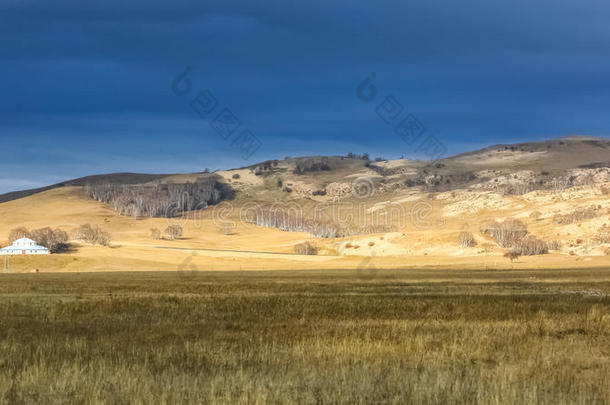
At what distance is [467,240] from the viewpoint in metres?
136

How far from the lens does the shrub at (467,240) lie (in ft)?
443

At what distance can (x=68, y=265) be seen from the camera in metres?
106

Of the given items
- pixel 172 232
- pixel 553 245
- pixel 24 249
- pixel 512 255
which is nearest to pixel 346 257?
pixel 512 255

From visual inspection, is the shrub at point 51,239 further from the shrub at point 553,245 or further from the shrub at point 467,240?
the shrub at point 553,245

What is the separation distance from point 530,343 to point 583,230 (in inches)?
4796

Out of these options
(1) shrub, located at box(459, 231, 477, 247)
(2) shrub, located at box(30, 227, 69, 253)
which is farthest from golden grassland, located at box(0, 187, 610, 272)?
(2) shrub, located at box(30, 227, 69, 253)

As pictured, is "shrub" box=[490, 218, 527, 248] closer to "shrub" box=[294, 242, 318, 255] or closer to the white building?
"shrub" box=[294, 242, 318, 255]

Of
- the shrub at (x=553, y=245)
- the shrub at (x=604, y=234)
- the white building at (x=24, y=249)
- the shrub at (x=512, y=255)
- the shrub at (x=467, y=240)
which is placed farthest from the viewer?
the shrub at (x=467, y=240)

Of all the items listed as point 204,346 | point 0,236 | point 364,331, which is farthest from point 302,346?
point 0,236

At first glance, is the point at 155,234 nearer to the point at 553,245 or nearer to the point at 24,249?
the point at 24,249

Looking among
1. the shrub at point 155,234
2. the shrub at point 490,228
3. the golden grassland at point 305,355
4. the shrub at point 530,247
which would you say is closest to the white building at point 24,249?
the shrub at point 155,234

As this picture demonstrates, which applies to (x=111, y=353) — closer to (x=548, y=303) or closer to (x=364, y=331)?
(x=364, y=331)

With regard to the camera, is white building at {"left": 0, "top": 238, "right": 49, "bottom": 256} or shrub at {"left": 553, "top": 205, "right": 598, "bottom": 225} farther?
shrub at {"left": 553, "top": 205, "right": 598, "bottom": 225}

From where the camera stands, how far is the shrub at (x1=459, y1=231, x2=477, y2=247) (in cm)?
13512
